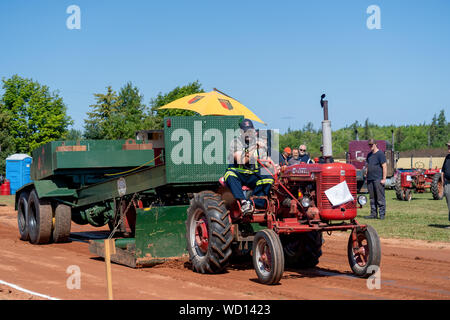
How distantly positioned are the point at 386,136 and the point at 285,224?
122m

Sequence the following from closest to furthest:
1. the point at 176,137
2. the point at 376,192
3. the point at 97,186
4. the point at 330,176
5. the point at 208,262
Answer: the point at 330,176
the point at 208,262
the point at 176,137
the point at 97,186
the point at 376,192

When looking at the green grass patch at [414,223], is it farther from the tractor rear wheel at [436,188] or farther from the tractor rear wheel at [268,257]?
the tractor rear wheel at [268,257]

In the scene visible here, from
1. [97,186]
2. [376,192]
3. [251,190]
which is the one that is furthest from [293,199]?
[376,192]

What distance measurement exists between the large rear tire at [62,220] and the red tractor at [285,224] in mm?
4432

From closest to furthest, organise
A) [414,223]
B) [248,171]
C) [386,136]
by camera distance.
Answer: [248,171]
[414,223]
[386,136]

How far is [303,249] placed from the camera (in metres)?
8.28

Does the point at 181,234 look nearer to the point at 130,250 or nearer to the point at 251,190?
the point at 130,250

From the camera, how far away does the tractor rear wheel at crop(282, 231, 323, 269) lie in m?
8.25

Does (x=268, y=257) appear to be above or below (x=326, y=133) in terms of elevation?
below

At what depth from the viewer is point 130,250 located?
Result: 8.69 m

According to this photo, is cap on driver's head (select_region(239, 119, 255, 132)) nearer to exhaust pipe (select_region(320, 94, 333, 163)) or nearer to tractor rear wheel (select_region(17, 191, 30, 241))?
exhaust pipe (select_region(320, 94, 333, 163))

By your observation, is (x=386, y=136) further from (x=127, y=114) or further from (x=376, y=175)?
(x=376, y=175)

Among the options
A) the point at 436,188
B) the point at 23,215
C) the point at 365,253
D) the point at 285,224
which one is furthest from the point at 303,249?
the point at 436,188

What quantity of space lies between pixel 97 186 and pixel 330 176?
16.9ft
